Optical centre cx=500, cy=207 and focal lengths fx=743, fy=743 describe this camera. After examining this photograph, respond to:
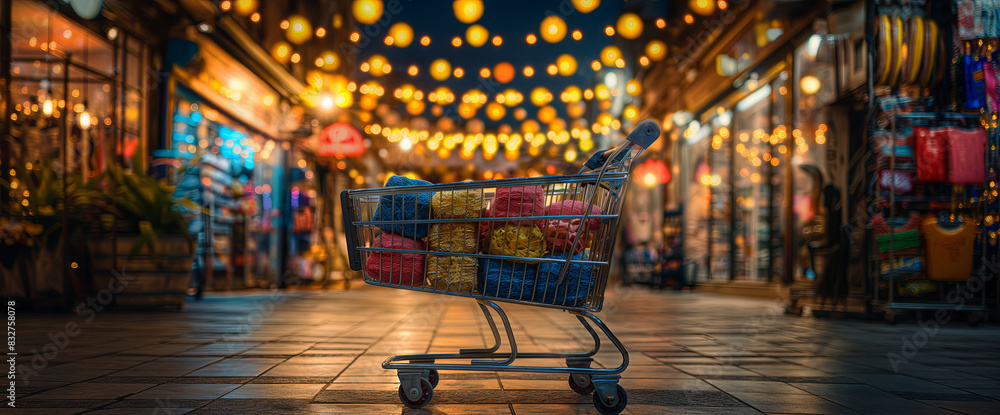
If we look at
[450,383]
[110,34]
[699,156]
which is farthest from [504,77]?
[450,383]

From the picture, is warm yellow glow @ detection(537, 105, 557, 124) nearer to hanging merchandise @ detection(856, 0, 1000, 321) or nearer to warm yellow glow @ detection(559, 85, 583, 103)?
warm yellow glow @ detection(559, 85, 583, 103)

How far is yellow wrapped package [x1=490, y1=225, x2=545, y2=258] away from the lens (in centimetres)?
264

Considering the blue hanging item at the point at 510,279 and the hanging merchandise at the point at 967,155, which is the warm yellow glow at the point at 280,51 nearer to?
the hanging merchandise at the point at 967,155

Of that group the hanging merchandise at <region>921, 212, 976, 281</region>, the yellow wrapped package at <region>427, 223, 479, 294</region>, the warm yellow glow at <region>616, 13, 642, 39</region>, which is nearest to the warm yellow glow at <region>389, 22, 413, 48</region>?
the warm yellow glow at <region>616, 13, 642, 39</region>

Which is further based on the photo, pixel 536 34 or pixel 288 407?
pixel 536 34

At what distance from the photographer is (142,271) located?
22.7ft

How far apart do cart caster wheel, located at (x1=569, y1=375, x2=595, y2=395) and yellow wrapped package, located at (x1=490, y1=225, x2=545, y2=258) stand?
0.67m

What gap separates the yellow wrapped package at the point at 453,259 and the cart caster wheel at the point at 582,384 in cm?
69

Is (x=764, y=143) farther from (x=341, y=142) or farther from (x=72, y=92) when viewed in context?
(x=72, y=92)

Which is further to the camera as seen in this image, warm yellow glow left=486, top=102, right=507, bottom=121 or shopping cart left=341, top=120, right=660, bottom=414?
warm yellow glow left=486, top=102, right=507, bottom=121

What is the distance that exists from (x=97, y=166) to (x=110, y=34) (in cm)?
164

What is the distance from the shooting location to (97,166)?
877cm

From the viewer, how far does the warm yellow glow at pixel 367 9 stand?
8727 mm

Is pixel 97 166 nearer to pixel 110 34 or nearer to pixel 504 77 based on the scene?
pixel 110 34
